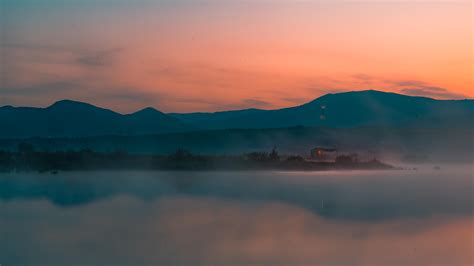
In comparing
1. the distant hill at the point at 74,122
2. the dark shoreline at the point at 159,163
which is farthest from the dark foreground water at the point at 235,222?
the distant hill at the point at 74,122

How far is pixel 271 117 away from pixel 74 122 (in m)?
27.9

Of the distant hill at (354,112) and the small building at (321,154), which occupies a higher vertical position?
the distant hill at (354,112)

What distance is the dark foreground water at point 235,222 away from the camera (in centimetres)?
1166

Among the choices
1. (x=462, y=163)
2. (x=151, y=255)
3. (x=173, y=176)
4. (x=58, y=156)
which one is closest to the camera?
(x=151, y=255)

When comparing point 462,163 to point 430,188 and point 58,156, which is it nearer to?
point 430,188

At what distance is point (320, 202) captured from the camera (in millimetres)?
18594

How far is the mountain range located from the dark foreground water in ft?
160

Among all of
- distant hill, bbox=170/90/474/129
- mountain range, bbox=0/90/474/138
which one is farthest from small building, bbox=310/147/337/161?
distant hill, bbox=170/90/474/129

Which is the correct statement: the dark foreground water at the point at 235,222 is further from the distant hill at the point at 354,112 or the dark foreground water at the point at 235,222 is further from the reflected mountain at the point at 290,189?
the distant hill at the point at 354,112

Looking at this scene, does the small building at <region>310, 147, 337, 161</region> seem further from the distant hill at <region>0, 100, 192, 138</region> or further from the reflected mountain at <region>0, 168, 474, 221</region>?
the distant hill at <region>0, 100, 192, 138</region>

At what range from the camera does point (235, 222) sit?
15.0 meters

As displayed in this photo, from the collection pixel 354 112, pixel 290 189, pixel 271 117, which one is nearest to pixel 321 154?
pixel 290 189

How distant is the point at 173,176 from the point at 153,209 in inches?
406

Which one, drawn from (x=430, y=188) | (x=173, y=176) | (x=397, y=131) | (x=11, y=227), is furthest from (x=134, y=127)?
(x=11, y=227)
